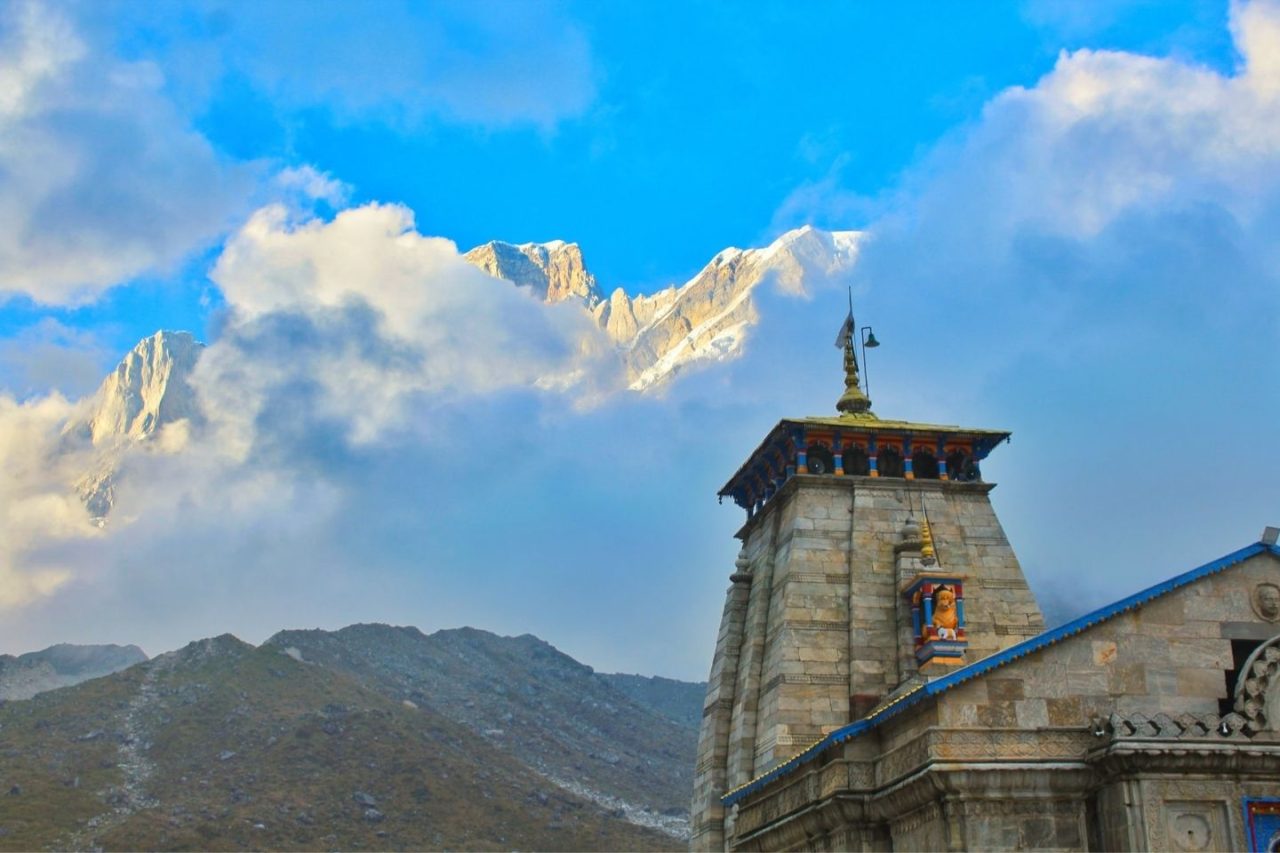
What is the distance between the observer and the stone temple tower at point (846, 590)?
1180 inches

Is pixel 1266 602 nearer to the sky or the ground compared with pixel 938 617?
nearer to the ground

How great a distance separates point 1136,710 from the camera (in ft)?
68.5

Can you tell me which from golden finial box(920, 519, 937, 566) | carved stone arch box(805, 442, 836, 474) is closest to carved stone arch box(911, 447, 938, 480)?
carved stone arch box(805, 442, 836, 474)

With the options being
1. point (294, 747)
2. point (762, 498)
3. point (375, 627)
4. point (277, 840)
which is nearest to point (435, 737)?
point (294, 747)

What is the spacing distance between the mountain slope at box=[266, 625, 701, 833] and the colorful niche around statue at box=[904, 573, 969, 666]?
9071 cm

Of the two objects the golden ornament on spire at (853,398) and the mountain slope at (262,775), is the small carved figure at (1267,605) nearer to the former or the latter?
the golden ornament on spire at (853,398)

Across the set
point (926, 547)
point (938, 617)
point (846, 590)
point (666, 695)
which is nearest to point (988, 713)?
point (938, 617)

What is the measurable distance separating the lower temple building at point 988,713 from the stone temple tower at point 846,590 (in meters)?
0.06

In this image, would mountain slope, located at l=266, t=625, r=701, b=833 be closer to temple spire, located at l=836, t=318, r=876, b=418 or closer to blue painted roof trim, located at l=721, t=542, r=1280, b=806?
temple spire, located at l=836, t=318, r=876, b=418

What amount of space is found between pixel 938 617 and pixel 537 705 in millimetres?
132574

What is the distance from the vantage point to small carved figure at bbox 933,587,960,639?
95.3 ft

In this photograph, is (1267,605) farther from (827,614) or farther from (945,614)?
(827,614)

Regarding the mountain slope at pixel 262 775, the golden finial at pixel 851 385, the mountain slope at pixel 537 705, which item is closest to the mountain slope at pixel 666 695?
the mountain slope at pixel 537 705

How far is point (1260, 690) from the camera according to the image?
811 inches
